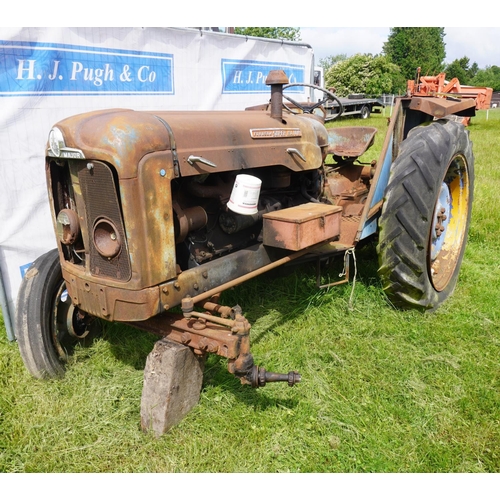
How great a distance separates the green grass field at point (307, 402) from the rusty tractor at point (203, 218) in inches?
9.3

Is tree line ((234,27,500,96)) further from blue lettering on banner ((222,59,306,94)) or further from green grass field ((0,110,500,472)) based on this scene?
green grass field ((0,110,500,472))

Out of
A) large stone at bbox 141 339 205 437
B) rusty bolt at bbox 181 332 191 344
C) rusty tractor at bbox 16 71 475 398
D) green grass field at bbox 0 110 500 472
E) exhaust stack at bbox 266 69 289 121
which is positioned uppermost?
exhaust stack at bbox 266 69 289 121

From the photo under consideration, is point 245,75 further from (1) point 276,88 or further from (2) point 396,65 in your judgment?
(2) point 396,65

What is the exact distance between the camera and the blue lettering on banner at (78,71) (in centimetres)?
337

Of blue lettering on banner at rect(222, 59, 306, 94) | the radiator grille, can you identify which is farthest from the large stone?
blue lettering on banner at rect(222, 59, 306, 94)

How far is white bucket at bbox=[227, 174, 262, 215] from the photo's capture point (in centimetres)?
240

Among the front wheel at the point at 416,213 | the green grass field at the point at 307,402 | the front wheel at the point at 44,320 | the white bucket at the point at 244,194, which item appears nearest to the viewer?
the green grass field at the point at 307,402

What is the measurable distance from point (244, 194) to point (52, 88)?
2.14 m

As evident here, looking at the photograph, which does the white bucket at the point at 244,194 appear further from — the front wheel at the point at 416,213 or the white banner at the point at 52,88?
the white banner at the point at 52,88

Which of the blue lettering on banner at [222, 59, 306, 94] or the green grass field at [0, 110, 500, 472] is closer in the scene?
the green grass field at [0, 110, 500, 472]

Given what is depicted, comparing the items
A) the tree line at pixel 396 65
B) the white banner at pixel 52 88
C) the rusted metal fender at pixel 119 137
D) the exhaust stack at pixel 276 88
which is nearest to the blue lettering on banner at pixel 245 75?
the white banner at pixel 52 88

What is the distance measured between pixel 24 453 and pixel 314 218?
76.4 inches

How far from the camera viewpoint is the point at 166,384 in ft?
7.64

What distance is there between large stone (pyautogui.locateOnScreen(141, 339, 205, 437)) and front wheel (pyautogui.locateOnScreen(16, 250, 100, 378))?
0.76m
